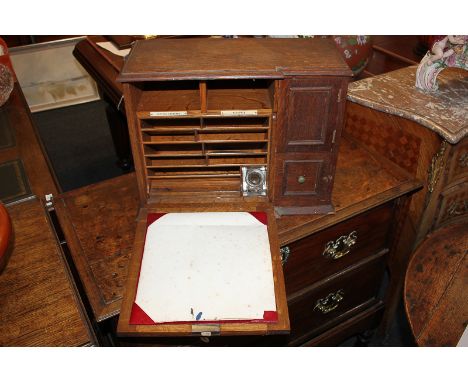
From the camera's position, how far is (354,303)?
7.58 feet

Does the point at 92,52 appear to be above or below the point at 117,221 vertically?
above

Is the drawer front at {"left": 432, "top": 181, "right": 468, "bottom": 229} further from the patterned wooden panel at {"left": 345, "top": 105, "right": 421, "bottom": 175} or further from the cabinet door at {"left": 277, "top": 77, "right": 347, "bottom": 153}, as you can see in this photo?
the cabinet door at {"left": 277, "top": 77, "right": 347, "bottom": 153}

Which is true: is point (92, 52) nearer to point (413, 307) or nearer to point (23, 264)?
point (23, 264)

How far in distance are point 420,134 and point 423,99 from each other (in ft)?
0.67

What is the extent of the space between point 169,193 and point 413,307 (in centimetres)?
98

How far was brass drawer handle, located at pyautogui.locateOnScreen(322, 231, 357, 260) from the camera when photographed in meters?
1.87

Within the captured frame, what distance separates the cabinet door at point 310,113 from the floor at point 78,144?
2.38 metres

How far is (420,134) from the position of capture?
6.00 ft

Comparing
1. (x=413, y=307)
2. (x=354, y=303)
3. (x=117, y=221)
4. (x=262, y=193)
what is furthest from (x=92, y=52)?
(x=413, y=307)

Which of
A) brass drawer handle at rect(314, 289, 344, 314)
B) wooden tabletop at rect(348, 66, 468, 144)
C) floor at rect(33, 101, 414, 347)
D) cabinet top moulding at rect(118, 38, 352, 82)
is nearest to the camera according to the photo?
cabinet top moulding at rect(118, 38, 352, 82)

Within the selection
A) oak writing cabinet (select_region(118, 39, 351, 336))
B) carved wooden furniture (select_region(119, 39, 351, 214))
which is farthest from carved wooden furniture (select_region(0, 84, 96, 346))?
carved wooden furniture (select_region(119, 39, 351, 214))

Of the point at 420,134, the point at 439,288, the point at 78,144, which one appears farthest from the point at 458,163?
the point at 78,144

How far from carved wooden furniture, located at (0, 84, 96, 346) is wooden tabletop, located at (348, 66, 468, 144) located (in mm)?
1410

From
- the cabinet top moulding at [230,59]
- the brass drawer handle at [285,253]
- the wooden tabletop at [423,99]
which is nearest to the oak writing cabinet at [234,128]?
the cabinet top moulding at [230,59]
